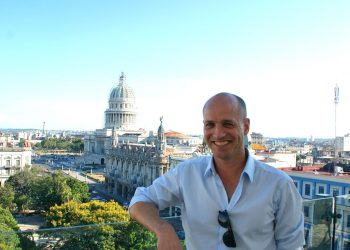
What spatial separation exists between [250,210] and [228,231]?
0.23 m

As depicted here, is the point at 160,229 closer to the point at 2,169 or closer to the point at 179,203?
the point at 179,203

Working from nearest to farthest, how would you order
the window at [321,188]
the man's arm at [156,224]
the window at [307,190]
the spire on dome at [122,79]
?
the man's arm at [156,224] → the window at [321,188] → the window at [307,190] → the spire on dome at [122,79]

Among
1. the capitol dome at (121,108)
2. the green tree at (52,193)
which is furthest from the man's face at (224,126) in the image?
the capitol dome at (121,108)

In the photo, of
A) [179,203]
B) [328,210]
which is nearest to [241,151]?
[179,203]

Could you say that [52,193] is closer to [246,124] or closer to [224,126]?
[246,124]

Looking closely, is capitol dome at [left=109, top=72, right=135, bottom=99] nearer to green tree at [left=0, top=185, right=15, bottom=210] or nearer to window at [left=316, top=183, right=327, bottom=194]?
green tree at [left=0, top=185, right=15, bottom=210]

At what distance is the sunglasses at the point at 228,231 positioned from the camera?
325cm

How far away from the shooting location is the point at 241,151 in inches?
137

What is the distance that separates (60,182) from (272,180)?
38706mm

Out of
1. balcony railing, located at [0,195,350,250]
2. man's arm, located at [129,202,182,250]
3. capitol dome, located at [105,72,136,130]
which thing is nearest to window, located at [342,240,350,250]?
balcony railing, located at [0,195,350,250]

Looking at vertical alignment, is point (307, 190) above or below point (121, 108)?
below

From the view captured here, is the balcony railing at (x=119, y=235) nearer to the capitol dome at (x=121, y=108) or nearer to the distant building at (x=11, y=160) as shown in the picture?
the distant building at (x=11, y=160)

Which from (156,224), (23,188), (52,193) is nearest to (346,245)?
(156,224)

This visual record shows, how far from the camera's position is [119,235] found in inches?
229
